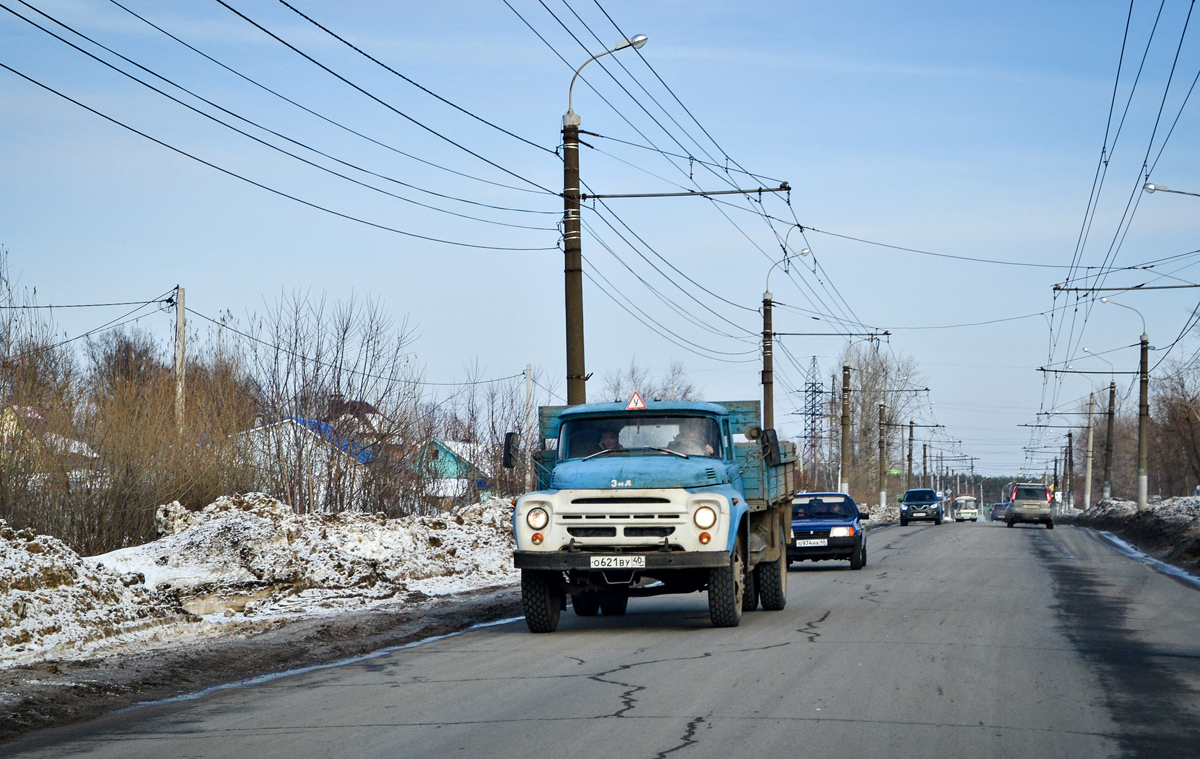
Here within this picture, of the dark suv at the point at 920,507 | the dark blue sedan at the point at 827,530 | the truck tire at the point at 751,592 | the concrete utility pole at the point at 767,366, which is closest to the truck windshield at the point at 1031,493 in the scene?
the dark suv at the point at 920,507

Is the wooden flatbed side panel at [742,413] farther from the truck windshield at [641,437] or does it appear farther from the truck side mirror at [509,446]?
the truck side mirror at [509,446]

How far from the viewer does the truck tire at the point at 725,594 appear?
12969mm

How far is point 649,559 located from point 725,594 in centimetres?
106

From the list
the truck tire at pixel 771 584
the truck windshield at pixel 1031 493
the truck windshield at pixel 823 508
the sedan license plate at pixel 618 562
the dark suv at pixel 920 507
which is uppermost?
the sedan license plate at pixel 618 562

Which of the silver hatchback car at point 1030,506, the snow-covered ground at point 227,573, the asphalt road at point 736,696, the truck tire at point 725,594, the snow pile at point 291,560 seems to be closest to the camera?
the asphalt road at point 736,696

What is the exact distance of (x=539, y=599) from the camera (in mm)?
13055

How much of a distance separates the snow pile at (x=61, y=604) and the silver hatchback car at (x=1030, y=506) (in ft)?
175

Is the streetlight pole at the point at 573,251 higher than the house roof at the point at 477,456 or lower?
higher

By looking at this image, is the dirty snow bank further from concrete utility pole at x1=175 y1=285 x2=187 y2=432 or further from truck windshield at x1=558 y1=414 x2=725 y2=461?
concrete utility pole at x1=175 y1=285 x2=187 y2=432

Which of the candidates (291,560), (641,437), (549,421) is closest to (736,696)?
(641,437)

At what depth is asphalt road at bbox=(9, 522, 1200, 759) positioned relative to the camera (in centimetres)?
695

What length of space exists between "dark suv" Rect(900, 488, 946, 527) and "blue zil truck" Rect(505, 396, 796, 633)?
51.9m

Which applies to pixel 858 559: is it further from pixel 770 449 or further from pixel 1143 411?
pixel 1143 411

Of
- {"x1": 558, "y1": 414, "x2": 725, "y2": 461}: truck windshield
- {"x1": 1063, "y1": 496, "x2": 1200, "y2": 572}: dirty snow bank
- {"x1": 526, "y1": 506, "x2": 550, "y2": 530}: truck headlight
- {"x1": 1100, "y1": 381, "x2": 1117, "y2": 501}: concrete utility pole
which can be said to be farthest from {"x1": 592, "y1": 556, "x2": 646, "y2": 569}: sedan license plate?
{"x1": 1100, "y1": 381, "x2": 1117, "y2": 501}: concrete utility pole
